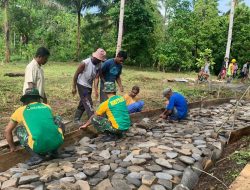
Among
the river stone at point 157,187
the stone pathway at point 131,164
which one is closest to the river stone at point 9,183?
the stone pathway at point 131,164

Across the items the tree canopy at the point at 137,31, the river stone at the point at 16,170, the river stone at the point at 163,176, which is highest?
the tree canopy at the point at 137,31

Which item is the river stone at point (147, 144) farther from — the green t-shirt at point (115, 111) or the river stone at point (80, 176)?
the river stone at point (80, 176)

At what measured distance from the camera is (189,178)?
15.7 ft

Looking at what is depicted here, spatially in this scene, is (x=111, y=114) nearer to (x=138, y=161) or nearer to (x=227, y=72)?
(x=138, y=161)

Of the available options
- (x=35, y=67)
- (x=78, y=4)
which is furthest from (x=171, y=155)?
(x=78, y=4)

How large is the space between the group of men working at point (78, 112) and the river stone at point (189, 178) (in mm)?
1780

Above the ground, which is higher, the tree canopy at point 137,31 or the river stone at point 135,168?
the tree canopy at point 137,31

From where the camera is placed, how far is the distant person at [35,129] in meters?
4.89

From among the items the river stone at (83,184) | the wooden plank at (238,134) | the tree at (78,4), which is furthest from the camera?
the tree at (78,4)

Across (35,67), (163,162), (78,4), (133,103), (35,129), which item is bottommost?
(163,162)

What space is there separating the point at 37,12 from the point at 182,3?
46.2ft

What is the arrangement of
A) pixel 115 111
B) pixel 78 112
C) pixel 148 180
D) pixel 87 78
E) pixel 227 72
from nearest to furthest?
pixel 148 180 < pixel 115 111 < pixel 87 78 < pixel 78 112 < pixel 227 72

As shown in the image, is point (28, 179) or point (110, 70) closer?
point (28, 179)

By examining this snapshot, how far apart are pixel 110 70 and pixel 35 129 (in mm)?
3325
